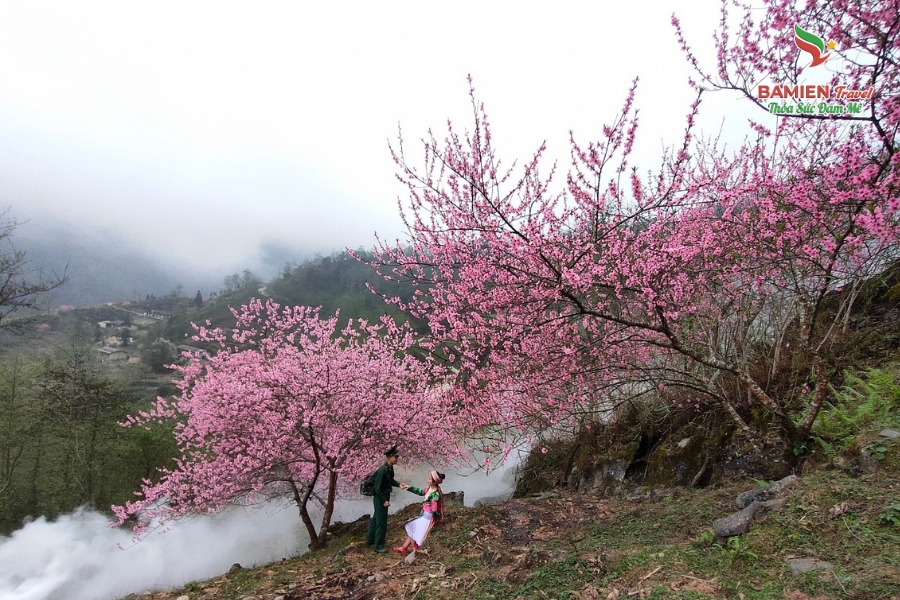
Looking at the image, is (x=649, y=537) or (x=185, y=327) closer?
(x=649, y=537)

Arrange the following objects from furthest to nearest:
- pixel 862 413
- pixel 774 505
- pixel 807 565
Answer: pixel 862 413 → pixel 774 505 → pixel 807 565

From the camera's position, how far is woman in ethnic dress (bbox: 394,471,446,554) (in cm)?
595

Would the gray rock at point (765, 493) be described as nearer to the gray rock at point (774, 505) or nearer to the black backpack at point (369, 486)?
the gray rock at point (774, 505)

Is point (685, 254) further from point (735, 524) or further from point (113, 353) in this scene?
point (113, 353)

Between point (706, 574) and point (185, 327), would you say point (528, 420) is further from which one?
point (185, 327)

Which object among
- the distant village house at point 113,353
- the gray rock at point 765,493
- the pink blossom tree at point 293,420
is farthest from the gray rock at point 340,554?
the distant village house at point 113,353

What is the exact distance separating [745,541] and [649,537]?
1.28m

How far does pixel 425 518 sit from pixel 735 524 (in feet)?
13.6

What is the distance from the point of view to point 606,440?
357 inches

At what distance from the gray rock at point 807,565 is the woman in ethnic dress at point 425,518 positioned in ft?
14.1

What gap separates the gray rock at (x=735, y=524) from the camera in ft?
10.5

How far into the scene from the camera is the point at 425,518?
605 cm

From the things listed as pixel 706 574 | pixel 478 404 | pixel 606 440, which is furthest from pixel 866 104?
pixel 606 440

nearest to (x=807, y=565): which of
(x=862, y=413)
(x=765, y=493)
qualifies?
(x=765, y=493)
